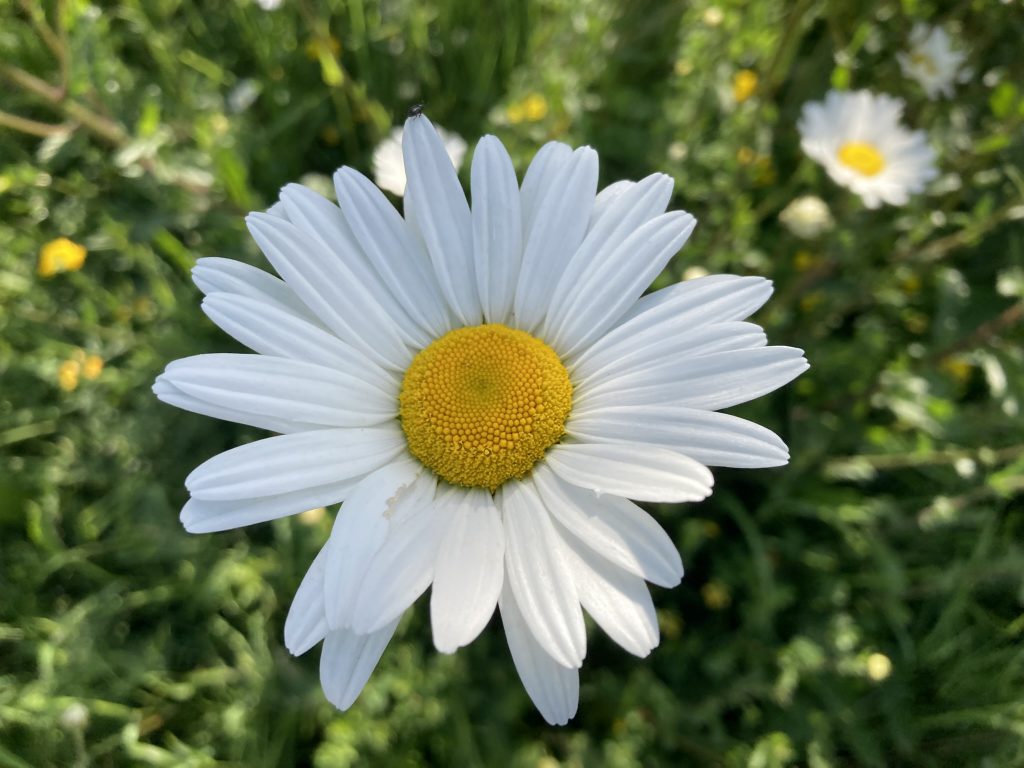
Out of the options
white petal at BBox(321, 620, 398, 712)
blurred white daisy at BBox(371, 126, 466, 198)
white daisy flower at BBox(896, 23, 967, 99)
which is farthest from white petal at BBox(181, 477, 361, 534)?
white daisy flower at BBox(896, 23, 967, 99)

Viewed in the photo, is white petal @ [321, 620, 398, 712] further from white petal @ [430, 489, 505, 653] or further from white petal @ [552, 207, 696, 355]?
white petal @ [552, 207, 696, 355]

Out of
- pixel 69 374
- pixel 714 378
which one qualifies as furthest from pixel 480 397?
pixel 69 374

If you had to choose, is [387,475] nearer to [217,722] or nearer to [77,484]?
[217,722]

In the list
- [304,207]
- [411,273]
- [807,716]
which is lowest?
[807,716]

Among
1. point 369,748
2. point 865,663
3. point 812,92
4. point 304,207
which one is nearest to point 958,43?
point 812,92

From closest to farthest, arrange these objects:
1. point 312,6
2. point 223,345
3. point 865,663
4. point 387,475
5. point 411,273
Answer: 1. point 387,475
2. point 411,273
3. point 865,663
4. point 223,345
5. point 312,6
